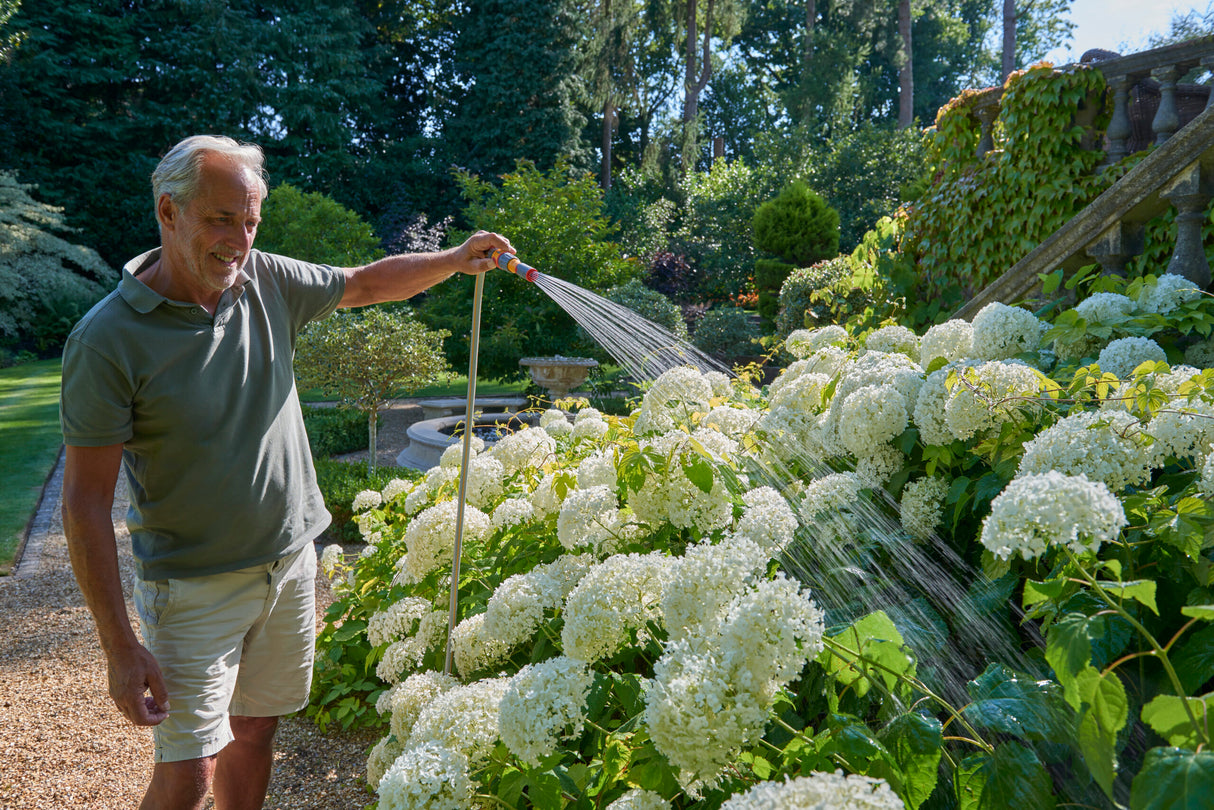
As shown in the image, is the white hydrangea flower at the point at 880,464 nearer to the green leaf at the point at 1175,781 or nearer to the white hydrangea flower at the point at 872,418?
the white hydrangea flower at the point at 872,418

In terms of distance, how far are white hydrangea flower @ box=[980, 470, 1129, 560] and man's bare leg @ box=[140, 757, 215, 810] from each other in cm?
185

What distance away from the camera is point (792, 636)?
1141 mm

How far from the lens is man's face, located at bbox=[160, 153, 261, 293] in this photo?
190 cm

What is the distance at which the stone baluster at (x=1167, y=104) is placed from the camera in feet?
13.1

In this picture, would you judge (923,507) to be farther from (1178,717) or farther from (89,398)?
(89,398)

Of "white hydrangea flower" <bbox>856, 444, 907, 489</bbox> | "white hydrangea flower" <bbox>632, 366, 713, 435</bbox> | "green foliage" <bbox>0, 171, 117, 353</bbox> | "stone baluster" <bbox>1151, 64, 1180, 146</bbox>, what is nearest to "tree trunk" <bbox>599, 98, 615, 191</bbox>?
"green foliage" <bbox>0, 171, 117, 353</bbox>

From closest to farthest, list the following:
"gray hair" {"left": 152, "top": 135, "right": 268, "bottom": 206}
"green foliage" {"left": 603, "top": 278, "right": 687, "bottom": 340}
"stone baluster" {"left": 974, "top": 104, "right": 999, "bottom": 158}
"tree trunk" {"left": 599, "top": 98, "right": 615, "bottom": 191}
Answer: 1. "gray hair" {"left": 152, "top": 135, "right": 268, "bottom": 206}
2. "stone baluster" {"left": 974, "top": 104, "right": 999, "bottom": 158}
3. "green foliage" {"left": 603, "top": 278, "right": 687, "bottom": 340}
4. "tree trunk" {"left": 599, "top": 98, "right": 615, "bottom": 191}

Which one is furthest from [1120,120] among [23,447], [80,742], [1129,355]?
[23,447]

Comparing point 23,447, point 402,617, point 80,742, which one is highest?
point 402,617

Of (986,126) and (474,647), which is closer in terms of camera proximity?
(474,647)

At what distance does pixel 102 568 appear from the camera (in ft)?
5.92

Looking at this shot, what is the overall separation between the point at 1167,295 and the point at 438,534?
2460 mm

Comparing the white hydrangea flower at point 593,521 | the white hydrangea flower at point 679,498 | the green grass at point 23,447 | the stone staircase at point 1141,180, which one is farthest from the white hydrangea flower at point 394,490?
the green grass at point 23,447

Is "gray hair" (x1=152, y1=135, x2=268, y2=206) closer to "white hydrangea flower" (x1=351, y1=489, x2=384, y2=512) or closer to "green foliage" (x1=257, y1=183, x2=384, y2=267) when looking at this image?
"white hydrangea flower" (x1=351, y1=489, x2=384, y2=512)
